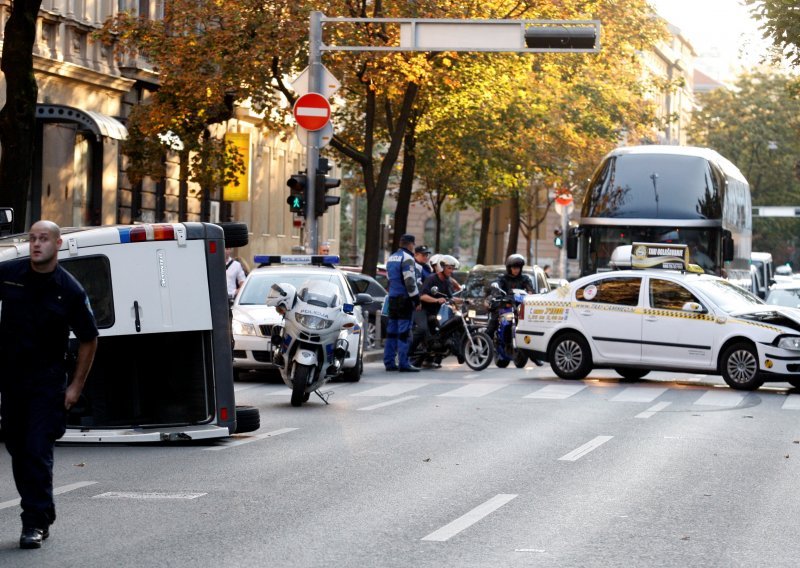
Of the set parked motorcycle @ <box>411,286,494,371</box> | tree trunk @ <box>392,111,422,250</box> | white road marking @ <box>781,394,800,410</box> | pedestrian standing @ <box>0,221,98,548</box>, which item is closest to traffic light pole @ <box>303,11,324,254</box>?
parked motorcycle @ <box>411,286,494,371</box>

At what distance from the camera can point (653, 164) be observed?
1158 inches

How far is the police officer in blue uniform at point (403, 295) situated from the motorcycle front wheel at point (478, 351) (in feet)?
3.01

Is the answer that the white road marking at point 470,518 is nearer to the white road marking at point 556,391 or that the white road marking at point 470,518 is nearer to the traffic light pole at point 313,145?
the white road marking at point 556,391

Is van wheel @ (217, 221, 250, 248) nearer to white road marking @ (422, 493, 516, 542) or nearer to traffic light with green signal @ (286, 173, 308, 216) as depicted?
white road marking @ (422, 493, 516, 542)

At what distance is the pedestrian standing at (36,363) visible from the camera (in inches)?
332

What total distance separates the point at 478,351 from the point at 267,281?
13.4 feet

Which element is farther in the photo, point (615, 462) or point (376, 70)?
point (376, 70)

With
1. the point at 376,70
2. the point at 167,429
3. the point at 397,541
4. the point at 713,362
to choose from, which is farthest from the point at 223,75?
the point at 397,541

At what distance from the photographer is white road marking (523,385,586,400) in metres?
19.4

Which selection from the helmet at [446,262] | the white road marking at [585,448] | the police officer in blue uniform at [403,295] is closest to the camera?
the white road marking at [585,448]

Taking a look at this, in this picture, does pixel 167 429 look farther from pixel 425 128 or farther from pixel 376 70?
pixel 425 128

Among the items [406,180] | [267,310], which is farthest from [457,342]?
[406,180]

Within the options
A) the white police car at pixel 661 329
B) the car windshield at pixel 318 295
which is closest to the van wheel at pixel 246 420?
the car windshield at pixel 318 295

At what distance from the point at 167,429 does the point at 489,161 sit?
29.7 metres
